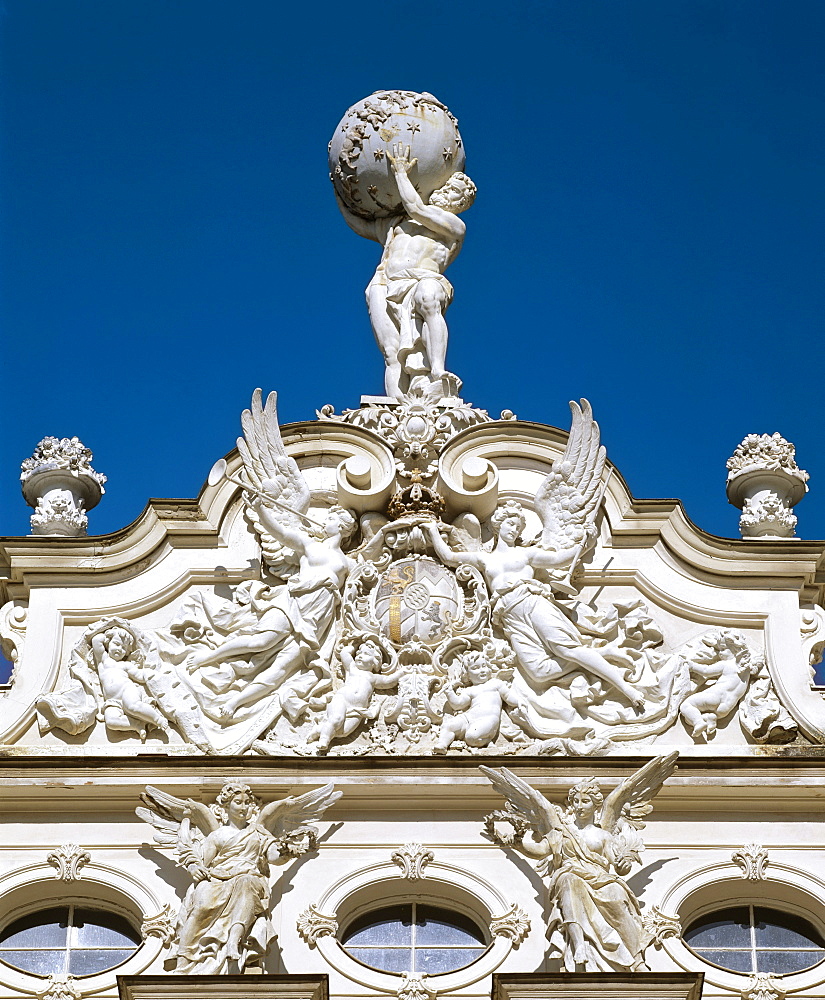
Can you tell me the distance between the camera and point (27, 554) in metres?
17.9

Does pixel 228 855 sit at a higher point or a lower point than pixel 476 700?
lower

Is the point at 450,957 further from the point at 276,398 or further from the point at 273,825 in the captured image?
the point at 276,398

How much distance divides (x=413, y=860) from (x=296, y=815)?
0.74 meters

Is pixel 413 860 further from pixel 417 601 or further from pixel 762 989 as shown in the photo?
pixel 762 989

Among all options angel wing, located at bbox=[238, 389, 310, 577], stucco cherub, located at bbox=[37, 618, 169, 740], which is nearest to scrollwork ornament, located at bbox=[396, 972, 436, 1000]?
stucco cherub, located at bbox=[37, 618, 169, 740]

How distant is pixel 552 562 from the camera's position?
1762 cm

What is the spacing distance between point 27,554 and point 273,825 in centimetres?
261

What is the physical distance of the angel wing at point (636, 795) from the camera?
1633cm

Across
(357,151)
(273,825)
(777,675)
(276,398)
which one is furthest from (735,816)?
(357,151)

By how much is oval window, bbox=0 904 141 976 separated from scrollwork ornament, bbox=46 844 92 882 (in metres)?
0.23

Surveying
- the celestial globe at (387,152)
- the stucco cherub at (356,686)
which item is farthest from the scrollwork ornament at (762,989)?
the celestial globe at (387,152)

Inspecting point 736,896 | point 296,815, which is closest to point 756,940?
point 736,896

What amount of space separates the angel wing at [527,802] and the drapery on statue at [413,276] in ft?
10.9

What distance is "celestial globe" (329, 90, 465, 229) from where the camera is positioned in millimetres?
19938
